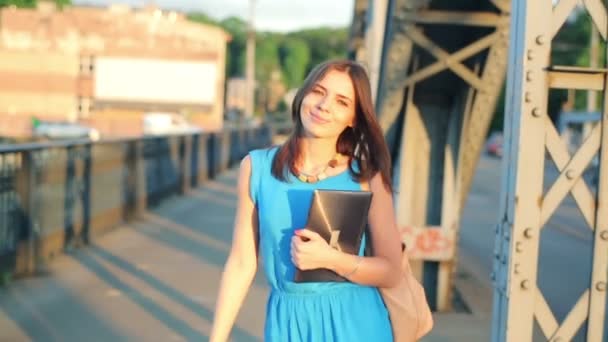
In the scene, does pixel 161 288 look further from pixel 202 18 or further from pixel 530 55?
pixel 202 18

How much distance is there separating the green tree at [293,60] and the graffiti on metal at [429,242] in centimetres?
11719

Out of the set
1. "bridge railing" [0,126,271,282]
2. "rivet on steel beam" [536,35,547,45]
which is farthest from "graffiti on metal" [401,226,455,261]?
"rivet on steel beam" [536,35,547,45]

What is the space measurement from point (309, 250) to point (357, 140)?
48 centimetres

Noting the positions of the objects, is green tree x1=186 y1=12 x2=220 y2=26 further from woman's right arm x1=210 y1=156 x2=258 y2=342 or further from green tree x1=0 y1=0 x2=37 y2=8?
woman's right arm x1=210 y1=156 x2=258 y2=342

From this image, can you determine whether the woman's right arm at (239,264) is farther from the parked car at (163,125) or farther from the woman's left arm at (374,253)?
the parked car at (163,125)

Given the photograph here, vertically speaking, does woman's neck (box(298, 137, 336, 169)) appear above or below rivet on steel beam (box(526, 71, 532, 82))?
below

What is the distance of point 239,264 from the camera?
3.08m

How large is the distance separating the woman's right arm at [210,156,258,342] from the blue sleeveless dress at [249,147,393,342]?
10 centimetres

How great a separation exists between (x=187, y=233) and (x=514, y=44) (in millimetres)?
9825

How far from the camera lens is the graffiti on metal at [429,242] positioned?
27.2 feet

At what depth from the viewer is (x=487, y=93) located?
24.7 ft

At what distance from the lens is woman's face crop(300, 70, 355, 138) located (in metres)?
2.94

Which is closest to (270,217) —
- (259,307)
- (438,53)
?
(438,53)

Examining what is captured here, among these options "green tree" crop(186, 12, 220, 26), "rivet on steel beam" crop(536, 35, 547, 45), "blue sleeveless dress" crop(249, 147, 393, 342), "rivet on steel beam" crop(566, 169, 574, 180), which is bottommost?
"blue sleeveless dress" crop(249, 147, 393, 342)
